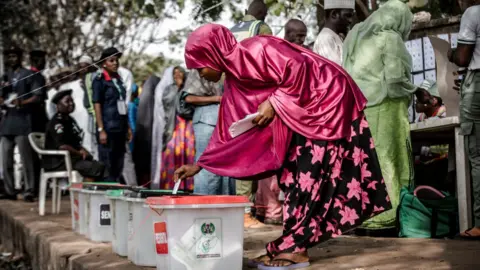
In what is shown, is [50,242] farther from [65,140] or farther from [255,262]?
[65,140]

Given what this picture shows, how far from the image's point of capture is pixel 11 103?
40.0 ft

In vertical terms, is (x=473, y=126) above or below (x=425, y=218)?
above

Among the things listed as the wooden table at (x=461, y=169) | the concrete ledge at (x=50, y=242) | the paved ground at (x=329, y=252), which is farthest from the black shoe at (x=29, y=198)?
the wooden table at (x=461, y=169)

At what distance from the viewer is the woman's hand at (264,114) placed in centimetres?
521

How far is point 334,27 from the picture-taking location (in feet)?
24.5

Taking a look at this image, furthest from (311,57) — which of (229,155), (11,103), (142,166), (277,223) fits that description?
(11,103)

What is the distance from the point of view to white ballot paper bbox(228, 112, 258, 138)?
524 centimetres

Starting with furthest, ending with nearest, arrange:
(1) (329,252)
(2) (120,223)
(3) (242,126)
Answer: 1. (2) (120,223)
2. (1) (329,252)
3. (3) (242,126)

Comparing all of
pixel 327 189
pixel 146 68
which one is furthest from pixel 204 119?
pixel 146 68

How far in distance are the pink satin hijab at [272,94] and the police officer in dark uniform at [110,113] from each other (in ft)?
16.5

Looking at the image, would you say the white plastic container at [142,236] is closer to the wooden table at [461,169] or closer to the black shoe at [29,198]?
the wooden table at [461,169]

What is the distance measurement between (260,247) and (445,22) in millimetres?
3471

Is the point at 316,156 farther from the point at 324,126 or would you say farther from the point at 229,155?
the point at 229,155

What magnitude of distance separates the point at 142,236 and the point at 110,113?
4974mm
